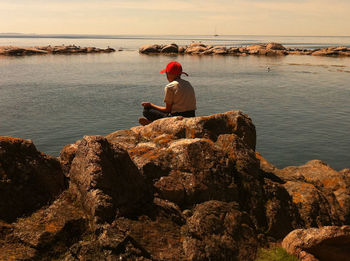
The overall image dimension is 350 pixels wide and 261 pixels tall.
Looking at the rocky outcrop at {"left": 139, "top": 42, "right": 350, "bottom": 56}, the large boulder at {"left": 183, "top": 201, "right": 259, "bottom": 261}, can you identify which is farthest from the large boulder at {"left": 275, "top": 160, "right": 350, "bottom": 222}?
the rocky outcrop at {"left": 139, "top": 42, "right": 350, "bottom": 56}

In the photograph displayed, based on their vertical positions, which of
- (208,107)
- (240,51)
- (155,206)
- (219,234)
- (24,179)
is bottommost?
(208,107)

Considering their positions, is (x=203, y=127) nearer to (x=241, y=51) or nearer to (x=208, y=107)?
(x=208, y=107)

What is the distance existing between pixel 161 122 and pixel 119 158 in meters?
4.04

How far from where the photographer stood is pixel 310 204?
9.81 meters

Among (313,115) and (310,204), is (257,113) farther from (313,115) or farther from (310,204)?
(310,204)

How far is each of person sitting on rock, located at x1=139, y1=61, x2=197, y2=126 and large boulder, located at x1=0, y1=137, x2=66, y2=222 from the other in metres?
5.57

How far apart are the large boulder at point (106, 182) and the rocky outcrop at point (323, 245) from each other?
3.82 metres

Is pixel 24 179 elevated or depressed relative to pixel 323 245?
elevated

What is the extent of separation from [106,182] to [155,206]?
1.30m

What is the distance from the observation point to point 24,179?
7445 millimetres

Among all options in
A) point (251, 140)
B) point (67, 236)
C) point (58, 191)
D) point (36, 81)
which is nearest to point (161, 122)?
point (251, 140)

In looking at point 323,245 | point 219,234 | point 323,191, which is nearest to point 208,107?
point 323,191

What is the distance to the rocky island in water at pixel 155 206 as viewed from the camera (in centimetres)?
667

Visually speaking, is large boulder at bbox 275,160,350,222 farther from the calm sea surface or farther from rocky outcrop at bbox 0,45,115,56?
rocky outcrop at bbox 0,45,115,56
